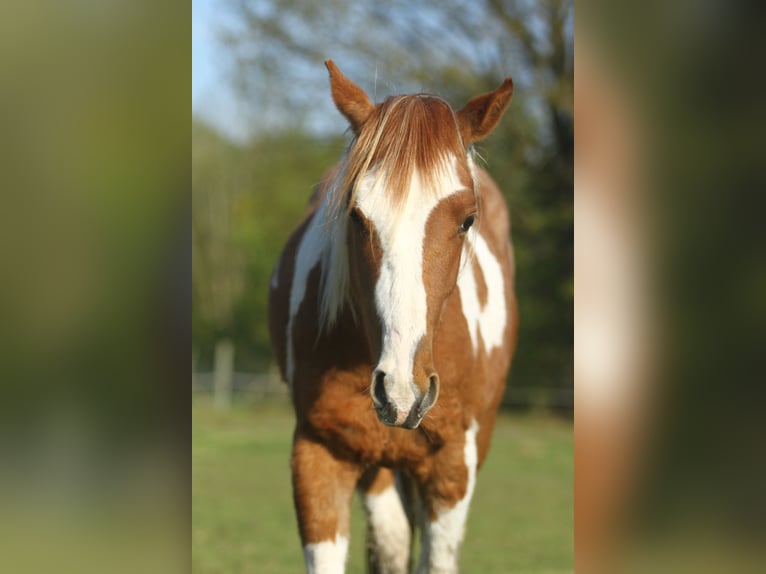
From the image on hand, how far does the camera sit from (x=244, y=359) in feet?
69.6

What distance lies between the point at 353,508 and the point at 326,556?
563cm

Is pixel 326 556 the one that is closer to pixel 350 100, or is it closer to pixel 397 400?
pixel 397 400

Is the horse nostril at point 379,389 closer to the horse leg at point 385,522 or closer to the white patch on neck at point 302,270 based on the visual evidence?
the white patch on neck at point 302,270

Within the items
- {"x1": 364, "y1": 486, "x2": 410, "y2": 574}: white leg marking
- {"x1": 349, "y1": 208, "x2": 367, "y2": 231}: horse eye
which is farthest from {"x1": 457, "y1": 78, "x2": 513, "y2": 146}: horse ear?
{"x1": 364, "y1": 486, "x2": 410, "y2": 574}: white leg marking

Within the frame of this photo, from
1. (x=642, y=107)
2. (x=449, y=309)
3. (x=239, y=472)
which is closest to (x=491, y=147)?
(x=239, y=472)

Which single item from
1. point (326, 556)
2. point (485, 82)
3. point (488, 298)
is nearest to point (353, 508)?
point (488, 298)

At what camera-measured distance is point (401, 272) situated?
96.7 inches

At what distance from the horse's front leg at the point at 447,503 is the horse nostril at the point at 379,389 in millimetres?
974

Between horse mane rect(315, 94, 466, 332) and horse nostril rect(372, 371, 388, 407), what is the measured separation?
0.51m

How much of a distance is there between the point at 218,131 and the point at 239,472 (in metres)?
13.7

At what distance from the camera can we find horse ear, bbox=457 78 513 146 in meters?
2.95

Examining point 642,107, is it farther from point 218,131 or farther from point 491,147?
point 218,131

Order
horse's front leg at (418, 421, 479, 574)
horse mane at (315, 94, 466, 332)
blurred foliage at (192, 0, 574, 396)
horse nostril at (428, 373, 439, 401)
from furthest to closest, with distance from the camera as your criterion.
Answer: blurred foliage at (192, 0, 574, 396) → horse's front leg at (418, 421, 479, 574) → horse mane at (315, 94, 466, 332) → horse nostril at (428, 373, 439, 401)

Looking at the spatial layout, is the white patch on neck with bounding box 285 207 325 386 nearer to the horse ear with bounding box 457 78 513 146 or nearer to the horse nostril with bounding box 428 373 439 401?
the horse ear with bounding box 457 78 513 146
